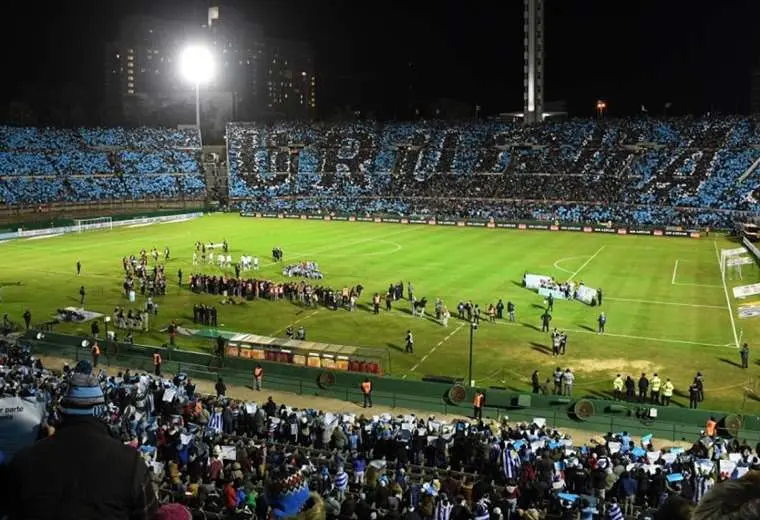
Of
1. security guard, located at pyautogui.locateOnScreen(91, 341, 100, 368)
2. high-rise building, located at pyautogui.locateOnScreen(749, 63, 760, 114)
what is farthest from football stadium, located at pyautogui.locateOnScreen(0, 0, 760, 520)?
high-rise building, located at pyautogui.locateOnScreen(749, 63, 760, 114)

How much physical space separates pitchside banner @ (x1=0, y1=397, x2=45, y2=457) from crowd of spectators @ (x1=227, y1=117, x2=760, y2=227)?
82.0m

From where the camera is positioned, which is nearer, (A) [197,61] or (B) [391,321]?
(B) [391,321]

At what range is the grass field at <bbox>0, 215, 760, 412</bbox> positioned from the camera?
33.5 meters

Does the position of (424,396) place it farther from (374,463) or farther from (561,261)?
(561,261)

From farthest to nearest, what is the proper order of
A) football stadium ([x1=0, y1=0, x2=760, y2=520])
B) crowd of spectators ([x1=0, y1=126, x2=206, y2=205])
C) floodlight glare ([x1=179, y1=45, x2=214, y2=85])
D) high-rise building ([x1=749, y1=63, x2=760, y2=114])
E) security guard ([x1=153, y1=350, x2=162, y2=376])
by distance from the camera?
high-rise building ([x1=749, y1=63, x2=760, y2=114]) → floodlight glare ([x1=179, y1=45, x2=214, y2=85]) → crowd of spectators ([x1=0, y1=126, x2=206, y2=205]) → security guard ([x1=153, y1=350, x2=162, y2=376]) → football stadium ([x1=0, y1=0, x2=760, y2=520])

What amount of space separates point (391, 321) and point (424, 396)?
518 inches

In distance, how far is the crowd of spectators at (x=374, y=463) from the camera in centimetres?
1382

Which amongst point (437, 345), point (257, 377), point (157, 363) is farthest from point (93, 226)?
point (257, 377)

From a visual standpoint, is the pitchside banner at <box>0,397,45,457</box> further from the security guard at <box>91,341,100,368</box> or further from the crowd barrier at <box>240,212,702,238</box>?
the crowd barrier at <box>240,212,702,238</box>

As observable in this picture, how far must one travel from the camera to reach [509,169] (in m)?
101

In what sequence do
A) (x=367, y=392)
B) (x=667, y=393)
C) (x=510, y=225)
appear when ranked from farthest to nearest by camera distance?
(x=510, y=225)
(x=667, y=393)
(x=367, y=392)

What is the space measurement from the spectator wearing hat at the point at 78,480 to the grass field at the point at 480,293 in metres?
28.1

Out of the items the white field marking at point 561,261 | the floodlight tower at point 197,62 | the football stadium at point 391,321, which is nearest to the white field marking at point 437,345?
the football stadium at point 391,321

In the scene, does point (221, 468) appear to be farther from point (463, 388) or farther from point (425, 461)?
point (463, 388)
